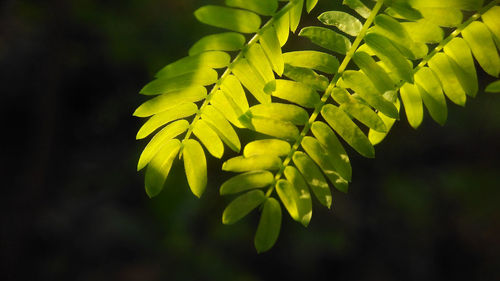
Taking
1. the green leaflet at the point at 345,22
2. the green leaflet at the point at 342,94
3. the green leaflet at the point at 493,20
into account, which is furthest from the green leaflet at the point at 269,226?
the green leaflet at the point at 493,20

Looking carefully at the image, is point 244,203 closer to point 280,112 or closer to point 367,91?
point 280,112

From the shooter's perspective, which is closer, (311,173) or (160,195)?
(311,173)

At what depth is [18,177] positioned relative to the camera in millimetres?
4273

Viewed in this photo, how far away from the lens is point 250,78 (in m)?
0.83

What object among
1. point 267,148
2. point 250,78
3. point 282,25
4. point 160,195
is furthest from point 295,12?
point 160,195

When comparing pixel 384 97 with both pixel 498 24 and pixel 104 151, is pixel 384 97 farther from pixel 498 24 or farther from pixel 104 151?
pixel 104 151

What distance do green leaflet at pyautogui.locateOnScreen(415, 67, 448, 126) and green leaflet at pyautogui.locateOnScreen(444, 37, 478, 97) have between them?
37 millimetres

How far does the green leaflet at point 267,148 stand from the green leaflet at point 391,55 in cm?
22

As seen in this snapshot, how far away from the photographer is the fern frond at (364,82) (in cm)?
78

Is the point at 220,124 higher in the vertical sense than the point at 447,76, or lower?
higher

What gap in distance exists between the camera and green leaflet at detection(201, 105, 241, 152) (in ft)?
2.81

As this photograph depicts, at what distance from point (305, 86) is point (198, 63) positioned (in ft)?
0.62

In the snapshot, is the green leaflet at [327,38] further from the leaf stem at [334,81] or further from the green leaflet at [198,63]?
the green leaflet at [198,63]

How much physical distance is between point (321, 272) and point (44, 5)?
116 inches
